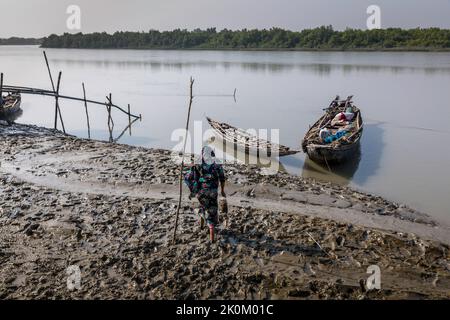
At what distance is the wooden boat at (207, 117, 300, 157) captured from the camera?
15242 millimetres

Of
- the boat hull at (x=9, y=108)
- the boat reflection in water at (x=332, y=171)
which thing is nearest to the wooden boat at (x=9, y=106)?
the boat hull at (x=9, y=108)

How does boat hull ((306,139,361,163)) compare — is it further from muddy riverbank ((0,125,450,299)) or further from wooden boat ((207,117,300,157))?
muddy riverbank ((0,125,450,299))

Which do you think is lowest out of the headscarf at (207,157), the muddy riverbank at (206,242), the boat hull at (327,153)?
the muddy riverbank at (206,242)

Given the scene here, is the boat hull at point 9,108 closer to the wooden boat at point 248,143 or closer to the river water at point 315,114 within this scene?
the river water at point 315,114

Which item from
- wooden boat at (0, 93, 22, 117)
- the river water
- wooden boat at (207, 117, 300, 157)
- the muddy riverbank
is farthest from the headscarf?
wooden boat at (0, 93, 22, 117)

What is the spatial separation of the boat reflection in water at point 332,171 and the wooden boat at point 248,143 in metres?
0.98

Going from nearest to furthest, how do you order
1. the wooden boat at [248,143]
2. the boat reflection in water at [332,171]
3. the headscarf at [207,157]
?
the headscarf at [207,157]
the boat reflection in water at [332,171]
the wooden boat at [248,143]

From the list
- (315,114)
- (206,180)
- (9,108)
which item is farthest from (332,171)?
(9,108)

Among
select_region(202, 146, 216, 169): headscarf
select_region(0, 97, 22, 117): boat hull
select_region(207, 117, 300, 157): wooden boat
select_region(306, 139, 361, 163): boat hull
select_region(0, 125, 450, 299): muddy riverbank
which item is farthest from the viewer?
select_region(0, 97, 22, 117): boat hull

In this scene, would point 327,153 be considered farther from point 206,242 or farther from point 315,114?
point 315,114

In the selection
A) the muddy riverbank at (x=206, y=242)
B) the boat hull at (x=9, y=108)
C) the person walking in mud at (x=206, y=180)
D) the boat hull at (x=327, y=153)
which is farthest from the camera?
the boat hull at (x=9, y=108)

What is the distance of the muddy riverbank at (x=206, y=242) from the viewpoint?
243 inches

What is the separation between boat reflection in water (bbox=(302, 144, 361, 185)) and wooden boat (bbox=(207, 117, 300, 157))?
0.98 meters

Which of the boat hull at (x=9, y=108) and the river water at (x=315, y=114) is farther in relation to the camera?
the boat hull at (x=9, y=108)
